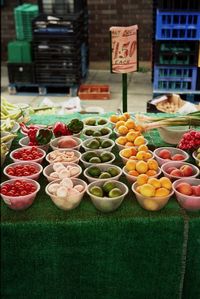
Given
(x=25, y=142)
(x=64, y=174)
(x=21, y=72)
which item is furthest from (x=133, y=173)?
(x=21, y=72)

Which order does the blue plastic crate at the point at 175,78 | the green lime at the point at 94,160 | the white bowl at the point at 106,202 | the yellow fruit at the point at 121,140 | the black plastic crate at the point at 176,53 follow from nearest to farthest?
the white bowl at the point at 106,202 < the green lime at the point at 94,160 < the yellow fruit at the point at 121,140 < the black plastic crate at the point at 176,53 < the blue plastic crate at the point at 175,78

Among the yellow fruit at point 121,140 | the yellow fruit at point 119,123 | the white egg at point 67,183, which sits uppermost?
the yellow fruit at point 119,123

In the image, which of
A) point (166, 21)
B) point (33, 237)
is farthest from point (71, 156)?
point (166, 21)

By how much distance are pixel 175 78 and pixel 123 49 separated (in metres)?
2.50

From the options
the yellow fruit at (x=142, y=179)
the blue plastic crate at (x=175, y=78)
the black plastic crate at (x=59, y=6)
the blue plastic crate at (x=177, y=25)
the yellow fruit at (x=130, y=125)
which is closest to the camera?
the yellow fruit at (x=142, y=179)

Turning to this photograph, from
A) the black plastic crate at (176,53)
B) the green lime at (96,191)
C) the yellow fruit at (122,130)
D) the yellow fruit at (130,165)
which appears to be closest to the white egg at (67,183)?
the green lime at (96,191)

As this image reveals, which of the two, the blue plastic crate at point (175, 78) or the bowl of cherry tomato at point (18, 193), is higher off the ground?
the bowl of cherry tomato at point (18, 193)

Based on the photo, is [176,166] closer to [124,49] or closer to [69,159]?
[69,159]

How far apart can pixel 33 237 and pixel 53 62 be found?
14.2 ft

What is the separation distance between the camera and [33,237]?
200 cm

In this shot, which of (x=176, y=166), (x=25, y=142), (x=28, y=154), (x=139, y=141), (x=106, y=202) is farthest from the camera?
(x=25, y=142)

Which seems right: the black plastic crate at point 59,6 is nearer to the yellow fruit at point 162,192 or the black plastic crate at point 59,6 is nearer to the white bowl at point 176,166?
the white bowl at point 176,166

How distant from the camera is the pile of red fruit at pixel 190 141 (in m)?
2.49

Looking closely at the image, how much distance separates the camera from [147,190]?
2.03m
